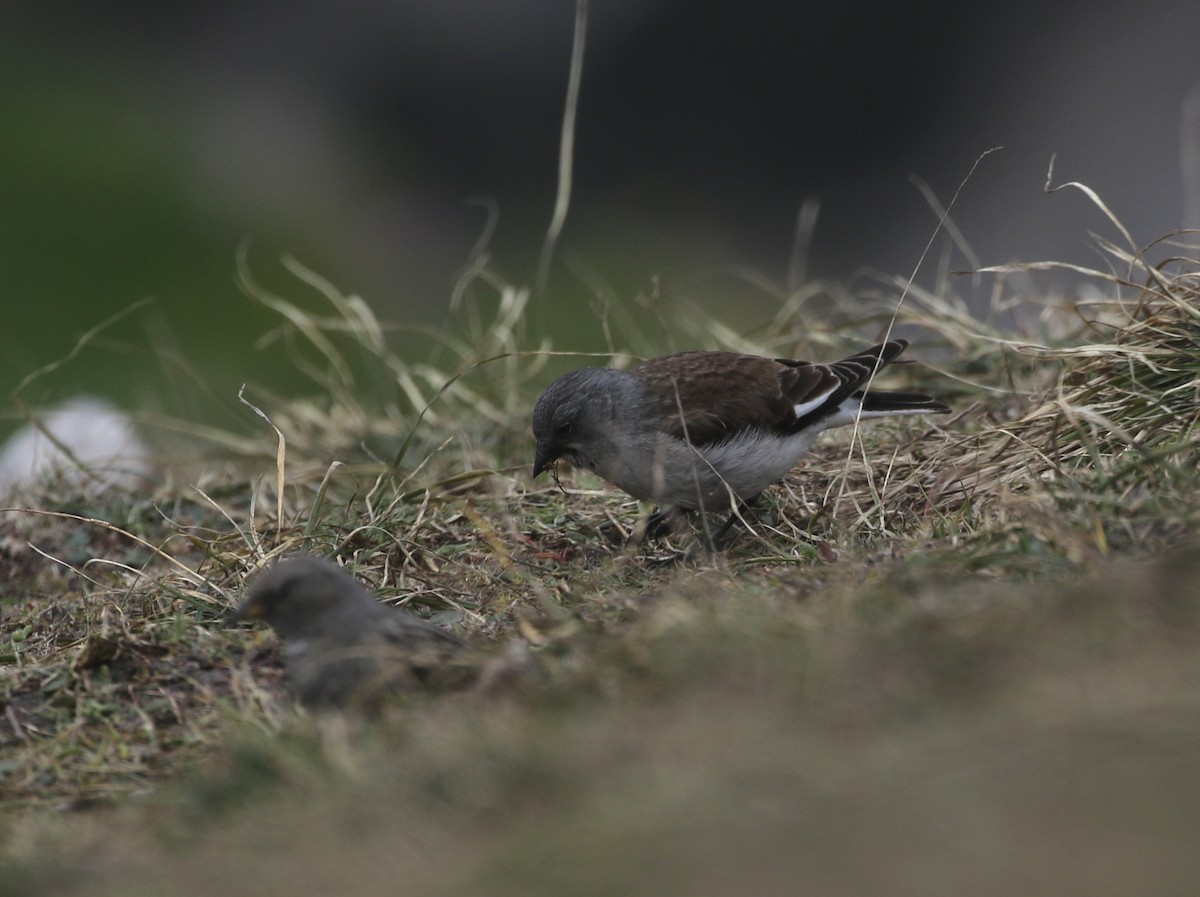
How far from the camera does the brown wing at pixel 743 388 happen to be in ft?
16.9

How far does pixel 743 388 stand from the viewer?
17.6ft

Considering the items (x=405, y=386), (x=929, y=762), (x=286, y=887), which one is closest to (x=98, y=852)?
(x=286, y=887)

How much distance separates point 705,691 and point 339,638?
1.16 m

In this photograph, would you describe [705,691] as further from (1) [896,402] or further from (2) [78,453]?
(2) [78,453]

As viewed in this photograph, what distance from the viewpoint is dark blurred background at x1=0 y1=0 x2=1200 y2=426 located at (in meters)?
15.3

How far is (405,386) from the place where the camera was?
670 cm

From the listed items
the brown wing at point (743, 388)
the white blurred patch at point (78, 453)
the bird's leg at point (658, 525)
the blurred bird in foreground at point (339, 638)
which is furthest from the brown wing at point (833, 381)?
the white blurred patch at point (78, 453)

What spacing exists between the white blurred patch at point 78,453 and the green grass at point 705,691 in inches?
23.0

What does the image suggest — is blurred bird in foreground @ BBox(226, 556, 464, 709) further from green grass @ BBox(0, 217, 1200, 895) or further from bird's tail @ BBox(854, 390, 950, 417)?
bird's tail @ BBox(854, 390, 950, 417)

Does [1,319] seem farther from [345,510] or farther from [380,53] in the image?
[345,510]

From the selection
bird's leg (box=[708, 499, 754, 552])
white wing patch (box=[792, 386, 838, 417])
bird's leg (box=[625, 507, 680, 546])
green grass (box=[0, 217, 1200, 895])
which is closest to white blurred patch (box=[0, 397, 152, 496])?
green grass (box=[0, 217, 1200, 895])

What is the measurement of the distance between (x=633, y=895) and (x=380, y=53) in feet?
61.4

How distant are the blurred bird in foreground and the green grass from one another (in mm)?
103

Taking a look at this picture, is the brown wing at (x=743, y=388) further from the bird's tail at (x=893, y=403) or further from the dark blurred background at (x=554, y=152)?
the dark blurred background at (x=554, y=152)
